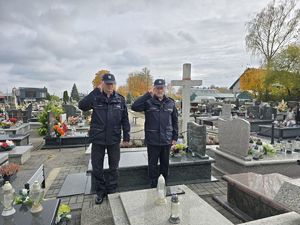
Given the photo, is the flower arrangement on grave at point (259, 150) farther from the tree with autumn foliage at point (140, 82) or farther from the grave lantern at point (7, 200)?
the tree with autumn foliage at point (140, 82)

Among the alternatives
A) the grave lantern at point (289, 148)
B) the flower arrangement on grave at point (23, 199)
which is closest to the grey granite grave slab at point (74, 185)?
the flower arrangement on grave at point (23, 199)

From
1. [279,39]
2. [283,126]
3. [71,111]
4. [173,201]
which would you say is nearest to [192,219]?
[173,201]

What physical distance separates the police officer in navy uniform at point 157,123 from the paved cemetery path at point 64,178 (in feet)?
3.46

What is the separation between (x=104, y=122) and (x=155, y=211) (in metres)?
1.51

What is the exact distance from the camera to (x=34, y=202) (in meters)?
2.53

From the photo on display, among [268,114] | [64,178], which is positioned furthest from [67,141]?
[268,114]

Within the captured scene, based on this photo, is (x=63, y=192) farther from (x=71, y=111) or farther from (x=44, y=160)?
(x=71, y=111)

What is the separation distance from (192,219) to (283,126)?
983 cm

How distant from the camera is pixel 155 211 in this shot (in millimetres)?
2646

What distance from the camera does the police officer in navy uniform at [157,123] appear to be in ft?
12.3

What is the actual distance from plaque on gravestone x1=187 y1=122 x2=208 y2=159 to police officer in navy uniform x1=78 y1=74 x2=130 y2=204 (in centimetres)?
205

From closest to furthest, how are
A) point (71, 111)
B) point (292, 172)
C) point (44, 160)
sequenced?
point (292, 172), point (44, 160), point (71, 111)

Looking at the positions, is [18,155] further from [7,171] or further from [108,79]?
[108,79]

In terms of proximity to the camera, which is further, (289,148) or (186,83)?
(186,83)
